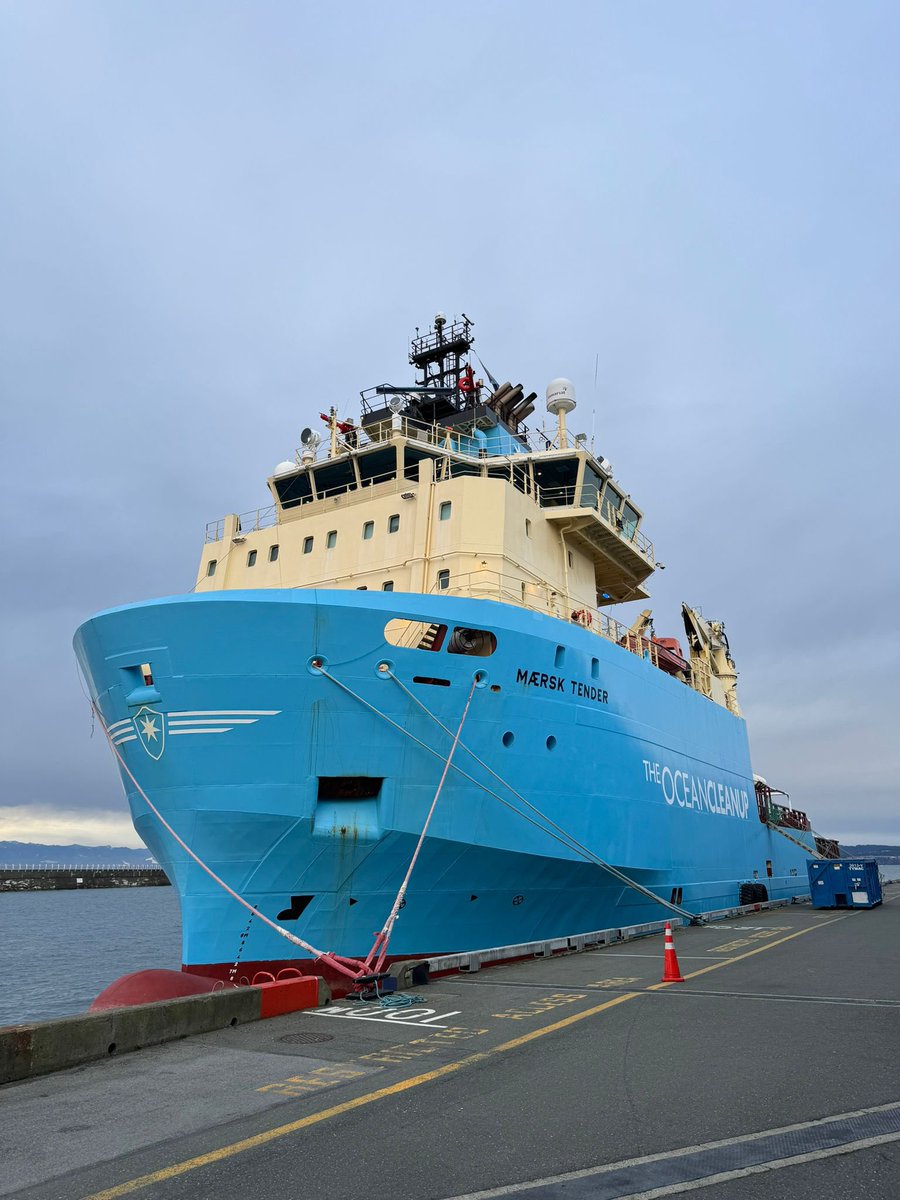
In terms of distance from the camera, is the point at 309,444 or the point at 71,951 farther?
the point at 71,951

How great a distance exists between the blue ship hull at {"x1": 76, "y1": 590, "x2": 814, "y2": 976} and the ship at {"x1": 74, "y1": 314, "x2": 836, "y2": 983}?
0.09ft

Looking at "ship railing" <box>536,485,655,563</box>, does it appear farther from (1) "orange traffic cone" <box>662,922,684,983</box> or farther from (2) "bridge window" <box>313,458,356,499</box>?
(1) "orange traffic cone" <box>662,922,684,983</box>

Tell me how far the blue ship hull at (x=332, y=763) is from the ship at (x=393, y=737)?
3cm

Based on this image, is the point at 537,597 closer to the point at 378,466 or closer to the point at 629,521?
the point at 378,466

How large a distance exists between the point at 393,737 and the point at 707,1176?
7.40 metres

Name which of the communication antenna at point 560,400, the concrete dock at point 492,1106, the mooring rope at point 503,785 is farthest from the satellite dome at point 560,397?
the concrete dock at point 492,1106

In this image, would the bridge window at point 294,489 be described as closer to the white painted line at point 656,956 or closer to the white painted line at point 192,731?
the white painted line at point 192,731

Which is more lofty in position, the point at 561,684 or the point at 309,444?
the point at 309,444

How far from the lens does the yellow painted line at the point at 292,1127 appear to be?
3.70 m

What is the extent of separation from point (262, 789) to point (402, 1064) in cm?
501

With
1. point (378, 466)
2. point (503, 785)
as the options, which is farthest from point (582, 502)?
point (503, 785)

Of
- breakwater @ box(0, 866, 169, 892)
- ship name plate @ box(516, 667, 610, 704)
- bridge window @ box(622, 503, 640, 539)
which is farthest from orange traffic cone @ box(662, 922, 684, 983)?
breakwater @ box(0, 866, 169, 892)

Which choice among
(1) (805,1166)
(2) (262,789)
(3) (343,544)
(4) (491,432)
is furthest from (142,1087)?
(4) (491,432)

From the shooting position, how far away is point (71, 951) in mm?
28531
